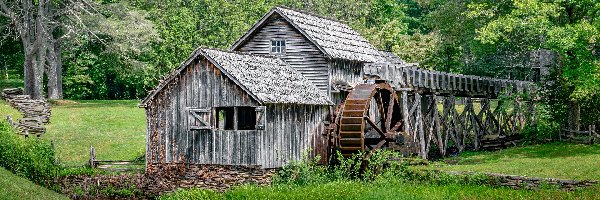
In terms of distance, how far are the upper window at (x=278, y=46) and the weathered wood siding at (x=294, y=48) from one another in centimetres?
13

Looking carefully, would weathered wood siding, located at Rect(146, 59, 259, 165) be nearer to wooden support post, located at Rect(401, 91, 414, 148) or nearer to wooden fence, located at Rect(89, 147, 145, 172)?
wooden fence, located at Rect(89, 147, 145, 172)

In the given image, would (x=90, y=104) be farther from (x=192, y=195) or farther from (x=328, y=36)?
(x=192, y=195)

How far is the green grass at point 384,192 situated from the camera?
21.8 m

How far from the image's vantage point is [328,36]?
34.0 meters

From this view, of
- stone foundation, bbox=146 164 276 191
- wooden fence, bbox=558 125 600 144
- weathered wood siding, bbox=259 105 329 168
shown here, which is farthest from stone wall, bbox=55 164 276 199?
wooden fence, bbox=558 125 600 144

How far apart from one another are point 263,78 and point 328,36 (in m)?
5.59

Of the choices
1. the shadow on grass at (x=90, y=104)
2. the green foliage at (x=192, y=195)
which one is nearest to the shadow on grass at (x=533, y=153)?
the green foliage at (x=192, y=195)

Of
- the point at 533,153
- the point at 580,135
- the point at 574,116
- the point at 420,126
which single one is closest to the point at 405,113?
the point at 420,126

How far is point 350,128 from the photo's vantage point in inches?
1192

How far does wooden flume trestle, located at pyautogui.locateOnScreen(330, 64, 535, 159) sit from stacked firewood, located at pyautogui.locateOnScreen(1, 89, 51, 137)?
15353 millimetres

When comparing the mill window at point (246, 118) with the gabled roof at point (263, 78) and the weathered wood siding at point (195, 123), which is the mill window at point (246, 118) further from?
the weathered wood siding at point (195, 123)

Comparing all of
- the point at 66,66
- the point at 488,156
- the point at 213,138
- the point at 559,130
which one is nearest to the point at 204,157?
the point at 213,138

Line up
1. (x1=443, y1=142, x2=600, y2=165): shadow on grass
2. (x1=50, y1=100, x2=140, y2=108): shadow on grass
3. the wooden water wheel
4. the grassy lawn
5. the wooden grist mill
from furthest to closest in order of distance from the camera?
(x1=50, y1=100, x2=140, y2=108): shadow on grass → the grassy lawn → (x1=443, y1=142, x2=600, y2=165): shadow on grass → the wooden water wheel → the wooden grist mill

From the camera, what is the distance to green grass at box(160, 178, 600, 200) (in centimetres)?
2175
